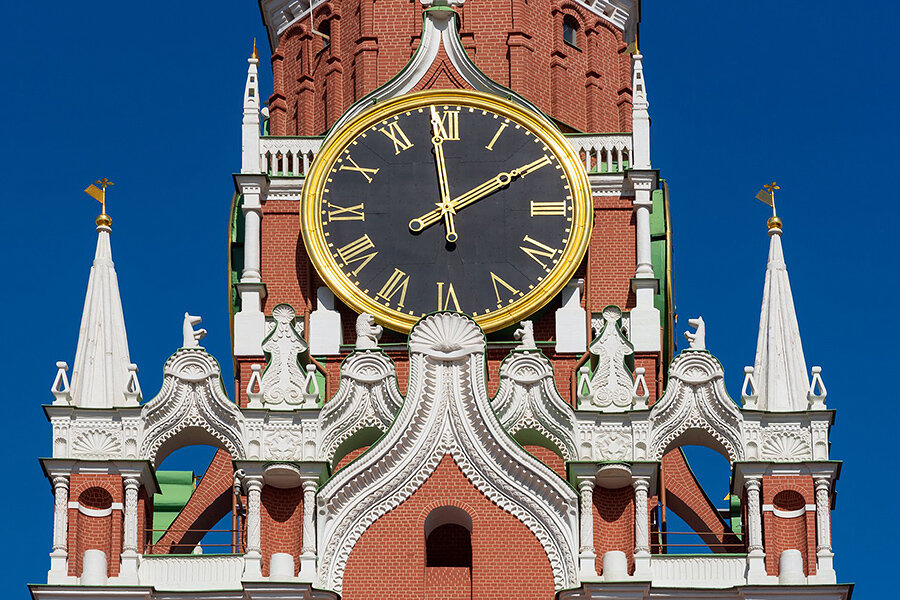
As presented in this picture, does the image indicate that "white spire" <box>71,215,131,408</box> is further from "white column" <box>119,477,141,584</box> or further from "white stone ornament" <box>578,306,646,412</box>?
"white stone ornament" <box>578,306,646,412</box>

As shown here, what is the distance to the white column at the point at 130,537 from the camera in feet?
124

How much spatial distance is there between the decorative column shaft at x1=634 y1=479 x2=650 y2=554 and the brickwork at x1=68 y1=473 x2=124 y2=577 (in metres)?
5.67

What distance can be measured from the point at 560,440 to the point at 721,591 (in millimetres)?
2715

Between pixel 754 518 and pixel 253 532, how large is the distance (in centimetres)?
552

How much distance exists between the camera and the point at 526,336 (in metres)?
39.9

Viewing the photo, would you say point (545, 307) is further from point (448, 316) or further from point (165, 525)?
point (165, 525)

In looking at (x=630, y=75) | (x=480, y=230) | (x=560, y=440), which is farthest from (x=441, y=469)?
(x=630, y=75)

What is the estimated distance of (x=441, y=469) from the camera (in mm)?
38656

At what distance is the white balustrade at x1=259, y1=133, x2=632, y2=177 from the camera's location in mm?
42781

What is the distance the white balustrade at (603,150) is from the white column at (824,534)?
619cm

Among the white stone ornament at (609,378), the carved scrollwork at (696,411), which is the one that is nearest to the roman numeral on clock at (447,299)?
the white stone ornament at (609,378)

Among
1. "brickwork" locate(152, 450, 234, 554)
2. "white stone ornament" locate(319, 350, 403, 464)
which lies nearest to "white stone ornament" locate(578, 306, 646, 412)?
"white stone ornament" locate(319, 350, 403, 464)

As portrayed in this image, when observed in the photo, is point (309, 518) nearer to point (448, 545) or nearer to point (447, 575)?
point (447, 575)

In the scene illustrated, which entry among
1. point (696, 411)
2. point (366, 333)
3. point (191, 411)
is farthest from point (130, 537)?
A: point (696, 411)
